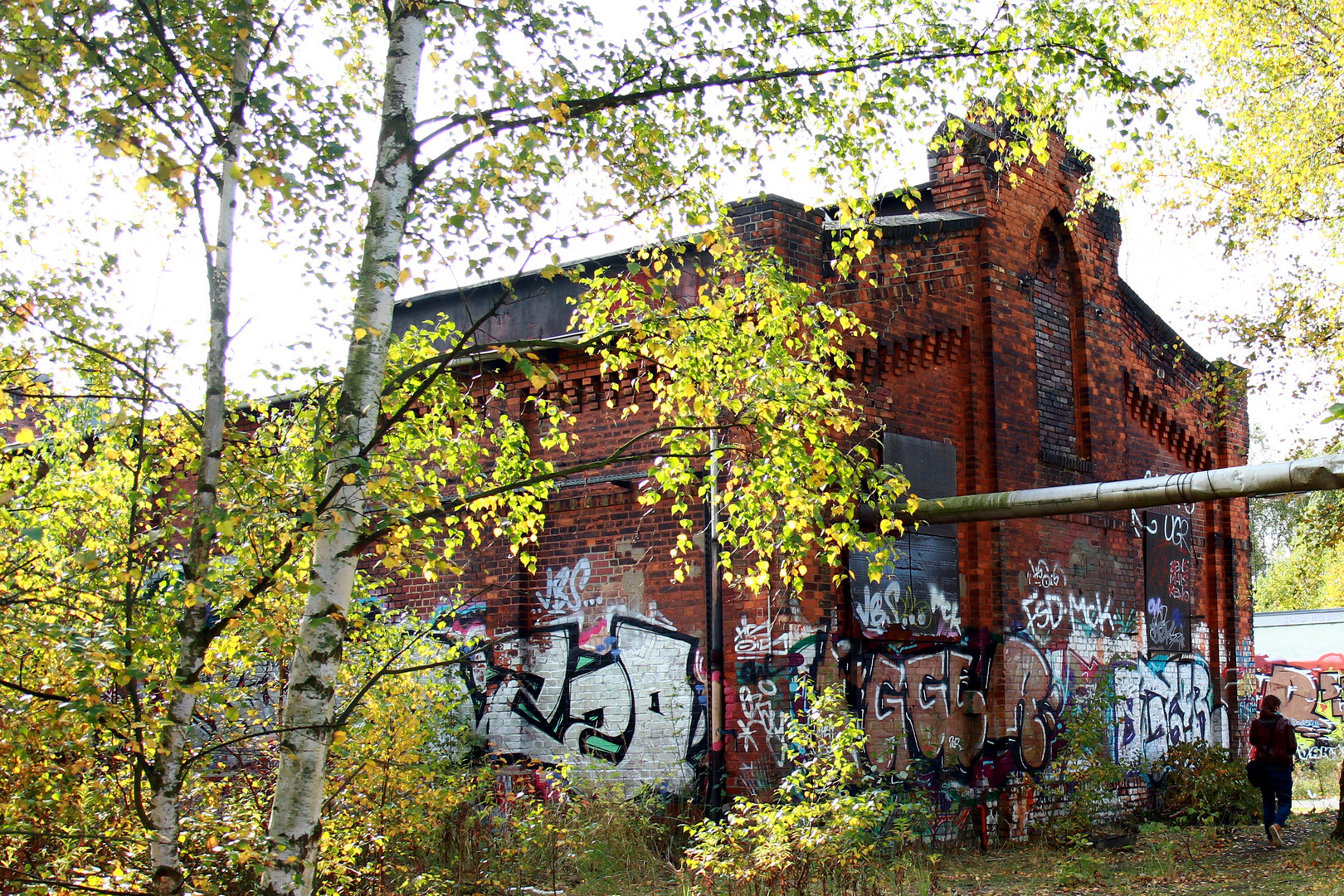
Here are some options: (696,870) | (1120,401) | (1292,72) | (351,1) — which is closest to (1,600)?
(351,1)

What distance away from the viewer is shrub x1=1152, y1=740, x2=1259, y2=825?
13344 millimetres

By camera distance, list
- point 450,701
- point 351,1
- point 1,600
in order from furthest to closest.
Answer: point 450,701
point 351,1
point 1,600

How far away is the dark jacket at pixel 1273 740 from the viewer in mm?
11852

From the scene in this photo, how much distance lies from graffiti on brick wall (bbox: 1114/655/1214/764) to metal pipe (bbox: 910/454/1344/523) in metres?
3.66

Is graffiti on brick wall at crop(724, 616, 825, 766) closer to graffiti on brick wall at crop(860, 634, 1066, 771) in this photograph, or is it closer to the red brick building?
the red brick building

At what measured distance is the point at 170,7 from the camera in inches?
209

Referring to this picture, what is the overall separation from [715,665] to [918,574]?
8.04ft

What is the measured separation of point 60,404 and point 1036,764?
9.63 m

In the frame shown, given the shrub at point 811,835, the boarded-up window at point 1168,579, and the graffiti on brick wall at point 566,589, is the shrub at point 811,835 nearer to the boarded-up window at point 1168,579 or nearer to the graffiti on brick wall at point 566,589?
the graffiti on brick wall at point 566,589

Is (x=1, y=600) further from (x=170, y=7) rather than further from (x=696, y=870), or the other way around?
(x=696, y=870)

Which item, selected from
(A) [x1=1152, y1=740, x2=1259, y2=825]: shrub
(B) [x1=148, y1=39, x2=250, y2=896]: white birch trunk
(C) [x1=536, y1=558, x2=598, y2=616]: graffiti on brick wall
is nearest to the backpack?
(A) [x1=1152, y1=740, x2=1259, y2=825]: shrub

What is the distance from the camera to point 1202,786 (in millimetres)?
13266

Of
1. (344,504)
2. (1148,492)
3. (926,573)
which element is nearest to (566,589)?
(926,573)

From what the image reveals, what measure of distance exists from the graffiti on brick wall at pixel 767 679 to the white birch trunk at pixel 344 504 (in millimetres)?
5245
